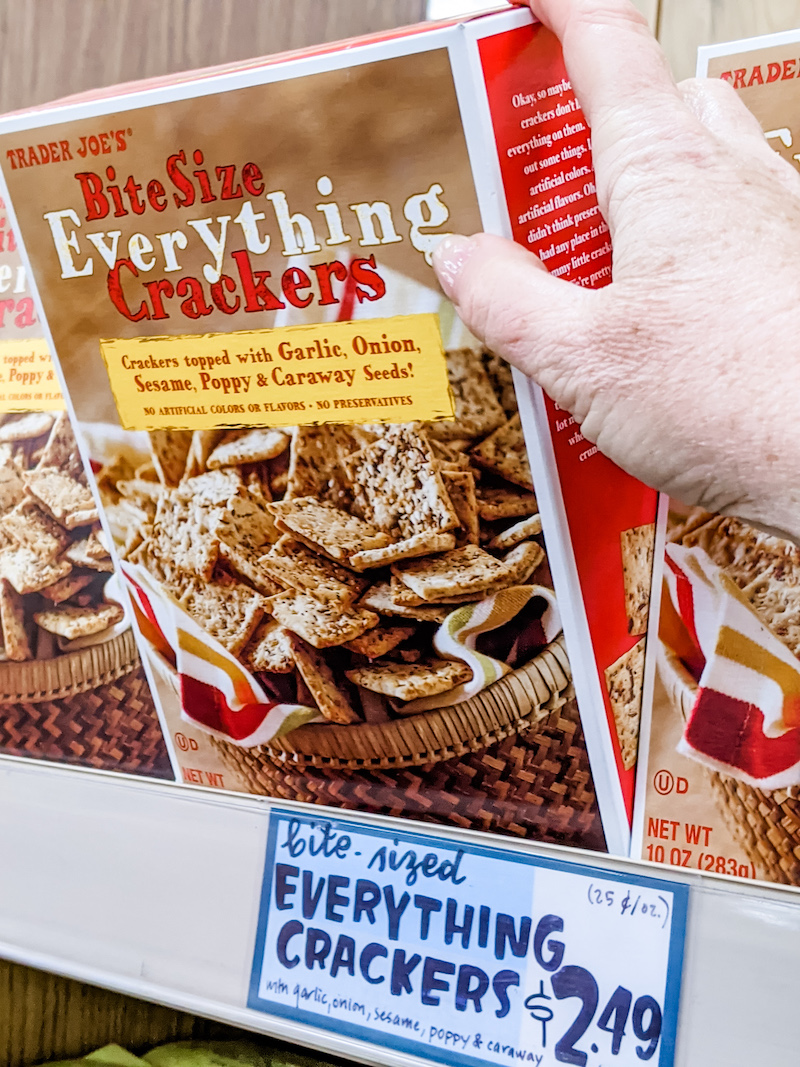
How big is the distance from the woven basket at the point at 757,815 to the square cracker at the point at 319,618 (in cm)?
21

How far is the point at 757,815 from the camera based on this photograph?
0.56 meters

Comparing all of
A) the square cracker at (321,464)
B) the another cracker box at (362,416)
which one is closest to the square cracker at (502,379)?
the another cracker box at (362,416)

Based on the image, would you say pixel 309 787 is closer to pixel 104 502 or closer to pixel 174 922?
pixel 174 922

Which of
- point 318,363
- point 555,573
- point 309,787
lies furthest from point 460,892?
point 318,363

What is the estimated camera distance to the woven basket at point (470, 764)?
60 cm

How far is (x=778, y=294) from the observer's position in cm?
42

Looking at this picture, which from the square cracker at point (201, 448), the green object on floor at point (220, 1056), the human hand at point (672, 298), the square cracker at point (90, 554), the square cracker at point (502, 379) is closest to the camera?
the human hand at point (672, 298)

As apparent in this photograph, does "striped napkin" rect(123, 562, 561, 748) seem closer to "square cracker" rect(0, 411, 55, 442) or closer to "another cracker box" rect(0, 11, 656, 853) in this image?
"another cracker box" rect(0, 11, 656, 853)

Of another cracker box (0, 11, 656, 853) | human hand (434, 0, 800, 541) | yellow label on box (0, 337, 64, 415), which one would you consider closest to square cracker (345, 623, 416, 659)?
another cracker box (0, 11, 656, 853)

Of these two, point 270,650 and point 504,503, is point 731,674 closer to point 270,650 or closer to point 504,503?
point 504,503

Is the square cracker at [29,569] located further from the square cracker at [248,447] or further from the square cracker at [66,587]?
the square cracker at [248,447]

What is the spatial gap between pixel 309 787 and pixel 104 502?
0.29 m

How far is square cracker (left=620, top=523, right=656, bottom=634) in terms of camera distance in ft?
1.84

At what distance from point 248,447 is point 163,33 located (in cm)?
41
